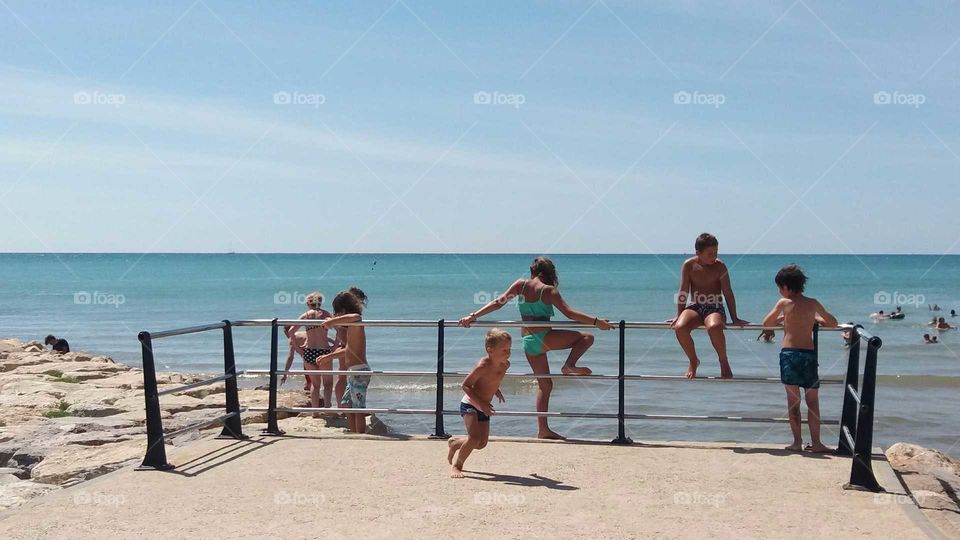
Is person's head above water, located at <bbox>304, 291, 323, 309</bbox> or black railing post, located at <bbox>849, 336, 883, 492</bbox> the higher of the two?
person's head above water, located at <bbox>304, 291, 323, 309</bbox>

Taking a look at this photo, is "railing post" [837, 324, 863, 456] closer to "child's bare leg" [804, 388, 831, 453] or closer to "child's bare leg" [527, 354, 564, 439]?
"child's bare leg" [804, 388, 831, 453]

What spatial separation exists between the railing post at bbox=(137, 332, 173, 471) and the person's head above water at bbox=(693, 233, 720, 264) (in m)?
4.59

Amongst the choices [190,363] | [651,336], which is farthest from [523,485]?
[651,336]

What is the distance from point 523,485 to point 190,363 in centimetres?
2020

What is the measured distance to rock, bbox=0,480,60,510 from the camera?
23.4 ft

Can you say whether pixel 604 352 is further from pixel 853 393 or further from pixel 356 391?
pixel 853 393

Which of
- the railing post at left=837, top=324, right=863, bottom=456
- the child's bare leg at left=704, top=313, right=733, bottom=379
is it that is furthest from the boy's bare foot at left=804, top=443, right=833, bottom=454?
the child's bare leg at left=704, top=313, right=733, bottom=379

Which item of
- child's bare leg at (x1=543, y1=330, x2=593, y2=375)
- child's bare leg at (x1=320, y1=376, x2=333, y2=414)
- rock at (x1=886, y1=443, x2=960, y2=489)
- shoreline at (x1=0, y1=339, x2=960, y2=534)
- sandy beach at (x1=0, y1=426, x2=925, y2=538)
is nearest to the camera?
sandy beach at (x1=0, y1=426, x2=925, y2=538)

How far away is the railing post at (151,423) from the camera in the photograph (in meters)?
7.12

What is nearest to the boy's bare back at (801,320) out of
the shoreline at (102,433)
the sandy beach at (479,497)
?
the sandy beach at (479,497)

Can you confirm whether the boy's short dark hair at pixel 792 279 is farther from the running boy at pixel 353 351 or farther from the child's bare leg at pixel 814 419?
the running boy at pixel 353 351

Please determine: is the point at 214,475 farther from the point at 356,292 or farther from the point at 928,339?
the point at 928,339

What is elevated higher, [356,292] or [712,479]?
[356,292]

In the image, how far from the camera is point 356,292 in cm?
930
